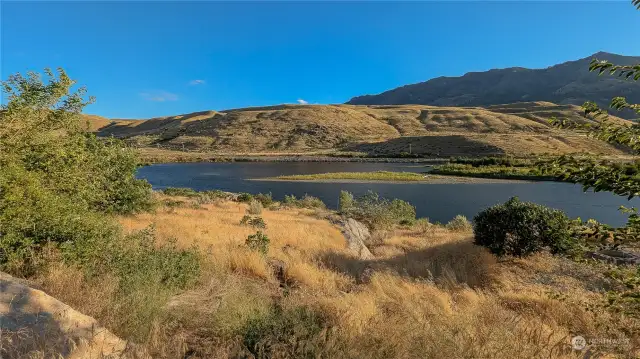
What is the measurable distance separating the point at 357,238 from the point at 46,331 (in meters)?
13.6

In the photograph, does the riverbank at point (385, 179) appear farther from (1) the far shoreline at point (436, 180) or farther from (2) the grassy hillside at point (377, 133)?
(2) the grassy hillside at point (377, 133)

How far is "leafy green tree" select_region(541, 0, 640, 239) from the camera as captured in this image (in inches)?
110

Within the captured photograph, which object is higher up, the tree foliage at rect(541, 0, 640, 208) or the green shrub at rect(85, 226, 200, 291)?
the tree foliage at rect(541, 0, 640, 208)

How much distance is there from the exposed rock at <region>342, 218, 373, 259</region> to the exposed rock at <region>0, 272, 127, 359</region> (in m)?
9.74

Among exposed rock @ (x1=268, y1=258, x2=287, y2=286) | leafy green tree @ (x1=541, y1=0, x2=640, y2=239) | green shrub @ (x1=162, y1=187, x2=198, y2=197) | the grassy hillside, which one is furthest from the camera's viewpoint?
the grassy hillside

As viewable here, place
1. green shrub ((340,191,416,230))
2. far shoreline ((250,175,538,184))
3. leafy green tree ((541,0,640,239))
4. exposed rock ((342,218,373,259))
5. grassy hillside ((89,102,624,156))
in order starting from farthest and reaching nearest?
grassy hillside ((89,102,624,156))
far shoreline ((250,175,538,184))
green shrub ((340,191,416,230))
exposed rock ((342,218,373,259))
leafy green tree ((541,0,640,239))

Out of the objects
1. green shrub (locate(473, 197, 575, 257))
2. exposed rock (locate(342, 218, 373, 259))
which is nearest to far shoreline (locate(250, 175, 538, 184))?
exposed rock (locate(342, 218, 373, 259))

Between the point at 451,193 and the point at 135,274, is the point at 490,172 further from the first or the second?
the point at 135,274

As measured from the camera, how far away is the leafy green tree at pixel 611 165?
2.80 metres

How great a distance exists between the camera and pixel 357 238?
Answer: 1617cm

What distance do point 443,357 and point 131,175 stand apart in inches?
639

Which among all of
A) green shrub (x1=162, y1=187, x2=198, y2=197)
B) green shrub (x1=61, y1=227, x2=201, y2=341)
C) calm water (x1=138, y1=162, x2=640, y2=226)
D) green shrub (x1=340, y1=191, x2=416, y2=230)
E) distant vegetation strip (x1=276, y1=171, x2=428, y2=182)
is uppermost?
green shrub (x1=61, y1=227, x2=201, y2=341)

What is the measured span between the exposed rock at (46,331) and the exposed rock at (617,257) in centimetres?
1225

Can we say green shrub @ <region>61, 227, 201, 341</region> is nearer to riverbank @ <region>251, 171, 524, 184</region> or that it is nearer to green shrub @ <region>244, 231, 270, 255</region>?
green shrub @ <region>244, 231, 270, 255</region>
